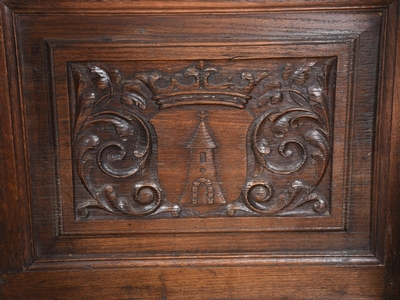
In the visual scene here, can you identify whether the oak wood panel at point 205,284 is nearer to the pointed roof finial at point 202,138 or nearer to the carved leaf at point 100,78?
the pointed roof finial at point 202,138

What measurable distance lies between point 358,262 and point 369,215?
0.30 ft

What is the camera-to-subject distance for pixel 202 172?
0.93 meters

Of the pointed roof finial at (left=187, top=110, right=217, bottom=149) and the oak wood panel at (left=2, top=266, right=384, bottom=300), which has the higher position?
the pointed roof finial at (left=187, top=110, right=217, bottom=149)

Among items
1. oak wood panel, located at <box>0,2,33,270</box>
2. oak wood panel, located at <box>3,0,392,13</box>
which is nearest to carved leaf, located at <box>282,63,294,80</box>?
oak wood panel, located at <box>3,0,392,13</box>

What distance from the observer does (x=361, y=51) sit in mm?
885

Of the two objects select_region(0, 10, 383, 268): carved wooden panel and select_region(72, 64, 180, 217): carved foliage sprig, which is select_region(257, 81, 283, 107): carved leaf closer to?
select_region(0, 10, 383, 268): carved wooden panel

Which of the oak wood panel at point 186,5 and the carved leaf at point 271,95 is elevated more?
the oak wood panel at point 186,5

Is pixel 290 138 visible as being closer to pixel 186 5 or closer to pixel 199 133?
pixel 199 133

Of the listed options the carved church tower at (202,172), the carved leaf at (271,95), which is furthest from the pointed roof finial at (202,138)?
the carved leaf at (271,95)

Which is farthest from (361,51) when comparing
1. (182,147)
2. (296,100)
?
(182,147)

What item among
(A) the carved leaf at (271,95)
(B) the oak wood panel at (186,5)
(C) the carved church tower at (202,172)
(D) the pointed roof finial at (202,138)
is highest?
(B) the oak wood panel at (186,5)

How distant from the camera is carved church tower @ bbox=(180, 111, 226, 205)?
92 centimetres

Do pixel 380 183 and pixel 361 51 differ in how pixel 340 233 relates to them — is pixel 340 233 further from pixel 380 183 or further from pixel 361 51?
pixel 361 51

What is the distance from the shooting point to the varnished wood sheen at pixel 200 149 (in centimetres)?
87
